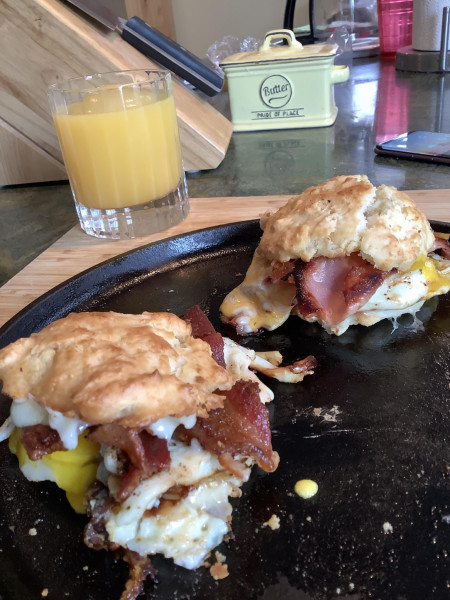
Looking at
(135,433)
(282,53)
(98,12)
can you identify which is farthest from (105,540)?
(282,53)

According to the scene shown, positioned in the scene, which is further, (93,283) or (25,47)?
(25,47)

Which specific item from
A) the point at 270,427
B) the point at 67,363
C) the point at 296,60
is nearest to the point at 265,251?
the point at 270,427

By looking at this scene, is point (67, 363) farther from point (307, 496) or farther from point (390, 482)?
point (390, 482)

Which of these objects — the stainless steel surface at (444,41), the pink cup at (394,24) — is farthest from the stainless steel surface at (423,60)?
the pink cup at (394,24)

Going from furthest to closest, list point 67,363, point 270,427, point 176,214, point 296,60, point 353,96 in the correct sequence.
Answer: point 353,96 < point 296,60 < point 176,214 < point 270,427 < point 67,363

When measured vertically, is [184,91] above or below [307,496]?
above

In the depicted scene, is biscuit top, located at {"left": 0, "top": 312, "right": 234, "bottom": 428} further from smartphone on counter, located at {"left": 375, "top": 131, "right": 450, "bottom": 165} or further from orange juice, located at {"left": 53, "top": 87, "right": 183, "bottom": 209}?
smartphone on counter, located at {"left": 375, "top": 131, "right": 450, "bottom": 165}

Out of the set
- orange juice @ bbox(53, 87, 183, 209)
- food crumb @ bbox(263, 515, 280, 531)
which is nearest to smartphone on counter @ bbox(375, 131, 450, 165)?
orange juice @ bbox(53, 87, 183, 209)
